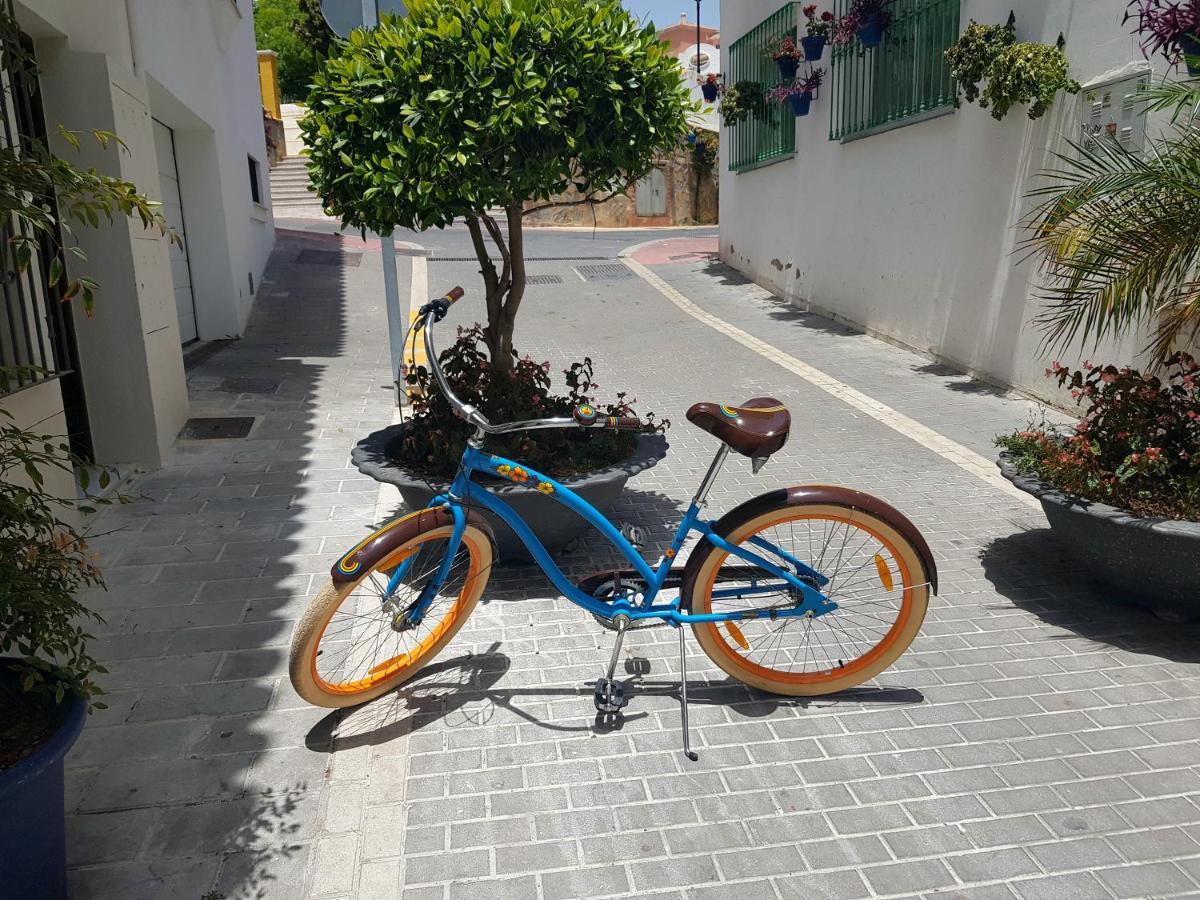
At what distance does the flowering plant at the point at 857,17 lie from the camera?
383 inches

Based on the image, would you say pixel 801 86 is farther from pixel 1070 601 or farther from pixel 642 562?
pixel 642 562

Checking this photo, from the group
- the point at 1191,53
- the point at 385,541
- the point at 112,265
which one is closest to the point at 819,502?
the point at 385,541

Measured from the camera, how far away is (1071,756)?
9.70ft

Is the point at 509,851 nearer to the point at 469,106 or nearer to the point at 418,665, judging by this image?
the point at 418,665

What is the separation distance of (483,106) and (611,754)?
8.57ft

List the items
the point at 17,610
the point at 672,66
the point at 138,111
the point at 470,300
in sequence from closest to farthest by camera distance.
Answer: the point at 17,610 → the point at 672,66 → the point at 138,111 → the point at 470,300

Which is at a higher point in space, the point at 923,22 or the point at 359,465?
the point at 923,22

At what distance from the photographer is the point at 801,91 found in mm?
11773

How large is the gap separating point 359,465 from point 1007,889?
3.13m

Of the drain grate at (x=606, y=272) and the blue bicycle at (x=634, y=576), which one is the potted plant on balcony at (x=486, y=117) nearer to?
the blue bicycle at (x=634, y=576)

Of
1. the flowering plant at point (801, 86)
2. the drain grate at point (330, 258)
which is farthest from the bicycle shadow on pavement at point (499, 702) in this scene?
the drain grate at point (330, 258)

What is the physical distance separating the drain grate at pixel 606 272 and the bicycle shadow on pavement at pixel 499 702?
42.4ft

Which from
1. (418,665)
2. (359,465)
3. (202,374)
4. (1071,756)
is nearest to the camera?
(1071,756)

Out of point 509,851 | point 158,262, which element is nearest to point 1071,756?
point 509,851
